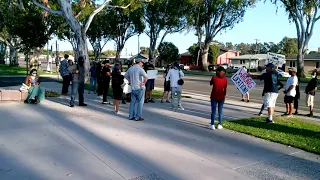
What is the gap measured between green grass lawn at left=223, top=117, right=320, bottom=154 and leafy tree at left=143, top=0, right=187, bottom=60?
3389 cm

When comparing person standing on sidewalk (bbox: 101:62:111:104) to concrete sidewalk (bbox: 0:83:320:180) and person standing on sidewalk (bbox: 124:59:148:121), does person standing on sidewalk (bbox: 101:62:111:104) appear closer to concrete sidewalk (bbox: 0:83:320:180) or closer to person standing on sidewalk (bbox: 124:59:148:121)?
concrete sidewalk (bbox: 0:83:320:180)

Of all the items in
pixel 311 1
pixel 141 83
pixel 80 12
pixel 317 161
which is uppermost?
pixel 311 1

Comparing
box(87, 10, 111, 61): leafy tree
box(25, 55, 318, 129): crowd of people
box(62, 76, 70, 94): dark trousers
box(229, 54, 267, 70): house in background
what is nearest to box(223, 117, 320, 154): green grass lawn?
box(25, 55, 318, 129): crowd of people

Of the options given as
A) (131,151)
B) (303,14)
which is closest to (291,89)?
(131,151)

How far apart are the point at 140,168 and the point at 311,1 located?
3123 centimetres

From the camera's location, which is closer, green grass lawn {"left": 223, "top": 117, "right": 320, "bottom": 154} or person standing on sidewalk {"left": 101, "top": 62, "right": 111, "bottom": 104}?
green grass lawn {"left": 223, "top": 117, "right": 320, "bottom": 154}

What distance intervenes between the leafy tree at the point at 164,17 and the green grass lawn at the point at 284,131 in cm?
3389

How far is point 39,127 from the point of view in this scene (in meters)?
7.09

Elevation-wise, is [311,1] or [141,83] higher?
[311,1]

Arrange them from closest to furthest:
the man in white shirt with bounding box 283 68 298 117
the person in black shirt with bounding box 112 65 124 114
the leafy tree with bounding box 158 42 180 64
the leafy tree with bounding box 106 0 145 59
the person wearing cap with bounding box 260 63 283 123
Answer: the person wearing cap with bounding box 260 63 283 123 → the person in black shirt with bounding box 112 65 124 114 → the man in white shirt with bounding box 283 68 298 117 → the leafy tree with bounding box 106 0 145 59 → the leafy tree with bounding box 158 42 180 64

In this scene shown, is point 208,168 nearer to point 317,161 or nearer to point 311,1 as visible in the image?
point 317,161

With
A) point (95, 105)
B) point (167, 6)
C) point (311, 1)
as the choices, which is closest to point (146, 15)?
point (167, 6)

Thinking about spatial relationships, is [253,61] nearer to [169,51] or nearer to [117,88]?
[169,51]

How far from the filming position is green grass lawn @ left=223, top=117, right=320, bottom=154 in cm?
684
